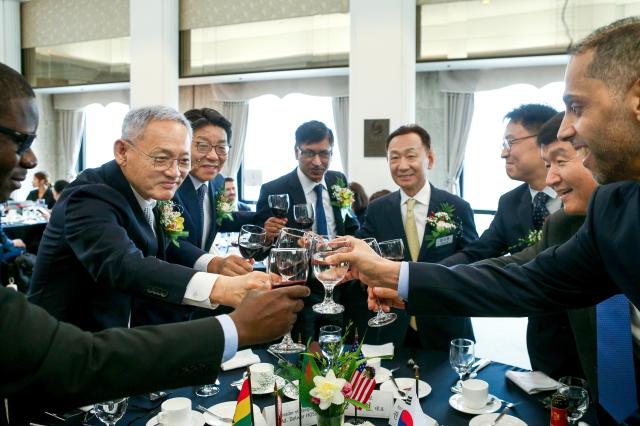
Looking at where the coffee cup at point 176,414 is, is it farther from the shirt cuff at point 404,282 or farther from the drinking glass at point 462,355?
the drinking glass at point 462,355

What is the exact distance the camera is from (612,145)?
55.5 inches

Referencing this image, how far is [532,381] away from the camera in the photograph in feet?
6.49

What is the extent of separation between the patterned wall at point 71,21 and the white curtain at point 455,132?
523 cm

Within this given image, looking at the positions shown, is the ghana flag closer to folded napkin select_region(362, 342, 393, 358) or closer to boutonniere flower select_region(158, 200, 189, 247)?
folded napkin select_region(362, 342, 393, 358)

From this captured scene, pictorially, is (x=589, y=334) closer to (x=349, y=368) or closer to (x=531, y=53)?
(x=349, y=368)

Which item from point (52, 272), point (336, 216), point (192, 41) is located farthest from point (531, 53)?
point (52, 272)

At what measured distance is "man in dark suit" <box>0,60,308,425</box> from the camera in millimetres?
1083

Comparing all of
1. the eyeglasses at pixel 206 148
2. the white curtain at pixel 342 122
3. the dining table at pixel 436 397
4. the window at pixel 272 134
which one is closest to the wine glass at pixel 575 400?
the dining table at pixel 436 397

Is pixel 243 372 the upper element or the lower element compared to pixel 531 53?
lower

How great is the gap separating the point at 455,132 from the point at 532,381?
6303 millimetres

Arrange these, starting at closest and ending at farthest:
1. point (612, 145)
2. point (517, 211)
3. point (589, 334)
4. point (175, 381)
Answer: point (175, 381)
point (612, 145)
point (589, 334)
point (517, 211)

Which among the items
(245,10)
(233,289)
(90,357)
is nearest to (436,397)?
(233,289)

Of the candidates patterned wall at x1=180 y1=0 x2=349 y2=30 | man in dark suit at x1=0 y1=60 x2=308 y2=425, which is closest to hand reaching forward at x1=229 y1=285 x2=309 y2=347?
man in dark suit at x1=0 y1=60 x2=308 y2=425

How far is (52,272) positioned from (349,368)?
127 cm
